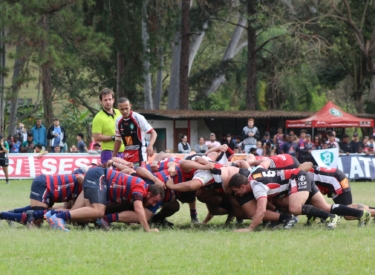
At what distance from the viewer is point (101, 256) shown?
317 inches

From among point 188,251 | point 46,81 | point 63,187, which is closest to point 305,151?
point 46,81

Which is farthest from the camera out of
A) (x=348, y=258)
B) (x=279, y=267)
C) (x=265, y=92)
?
(x=265, y=92)

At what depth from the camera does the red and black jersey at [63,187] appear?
1083cm

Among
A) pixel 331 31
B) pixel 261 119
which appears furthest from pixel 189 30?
pixel 331 31

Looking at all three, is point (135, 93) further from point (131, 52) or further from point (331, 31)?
point (331, 31)

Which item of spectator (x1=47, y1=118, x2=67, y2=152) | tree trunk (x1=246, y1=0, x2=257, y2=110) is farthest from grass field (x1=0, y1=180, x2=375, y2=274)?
tree trunk (x1=246, y1=0, x2=257, y2=110)

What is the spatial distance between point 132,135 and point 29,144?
15.3 meters

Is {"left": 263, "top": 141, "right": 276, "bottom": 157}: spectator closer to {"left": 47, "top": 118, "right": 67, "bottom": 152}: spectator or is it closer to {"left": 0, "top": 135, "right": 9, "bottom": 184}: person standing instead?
{"left": 47, "top": 118, "right": 67, "bottom": 152}: spectator

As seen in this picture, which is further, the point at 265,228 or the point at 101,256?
the point at 265,228

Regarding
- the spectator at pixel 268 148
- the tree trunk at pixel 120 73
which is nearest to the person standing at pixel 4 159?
the spectator at pixel 268 148

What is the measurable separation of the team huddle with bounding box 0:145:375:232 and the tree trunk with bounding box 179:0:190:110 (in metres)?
26.0

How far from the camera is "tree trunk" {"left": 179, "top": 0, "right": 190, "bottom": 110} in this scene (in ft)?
121

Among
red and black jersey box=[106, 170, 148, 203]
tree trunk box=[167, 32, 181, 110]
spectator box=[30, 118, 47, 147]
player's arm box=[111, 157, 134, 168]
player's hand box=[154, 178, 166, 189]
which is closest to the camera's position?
red and black jersey box=[106, 170, 148, 203]

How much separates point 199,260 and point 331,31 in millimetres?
34079
